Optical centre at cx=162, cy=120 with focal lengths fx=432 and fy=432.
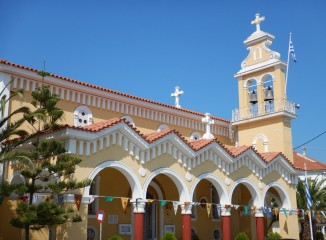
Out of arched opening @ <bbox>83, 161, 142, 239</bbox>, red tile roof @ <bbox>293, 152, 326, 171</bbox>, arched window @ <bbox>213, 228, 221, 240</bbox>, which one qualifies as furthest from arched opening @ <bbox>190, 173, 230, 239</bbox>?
red tile roof @ <bbox>293, 152, 326, 171</bbox>

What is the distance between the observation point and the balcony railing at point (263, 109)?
27.8 m

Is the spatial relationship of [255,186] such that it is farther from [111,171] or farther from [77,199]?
[77,199]

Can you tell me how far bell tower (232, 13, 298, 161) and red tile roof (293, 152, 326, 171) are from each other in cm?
2086

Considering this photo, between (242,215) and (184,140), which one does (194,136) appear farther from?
(184,140)

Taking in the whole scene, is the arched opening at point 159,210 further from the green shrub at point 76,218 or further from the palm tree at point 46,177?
the green shrub at point 76,218

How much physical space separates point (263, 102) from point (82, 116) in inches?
505

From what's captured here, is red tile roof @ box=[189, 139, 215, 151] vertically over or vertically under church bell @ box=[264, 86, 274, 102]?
under

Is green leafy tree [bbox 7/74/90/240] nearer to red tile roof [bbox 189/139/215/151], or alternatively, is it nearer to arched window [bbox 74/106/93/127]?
arched window [bbox 74/106/93/127]

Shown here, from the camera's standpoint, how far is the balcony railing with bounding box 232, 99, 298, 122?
2775cm

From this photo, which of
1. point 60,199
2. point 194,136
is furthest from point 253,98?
point 60,199

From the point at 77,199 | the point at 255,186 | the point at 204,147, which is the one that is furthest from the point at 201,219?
the point at 77,199

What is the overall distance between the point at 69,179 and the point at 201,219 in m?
12.6

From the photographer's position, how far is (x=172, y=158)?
2023cm

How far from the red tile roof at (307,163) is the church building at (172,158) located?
21.3 m
